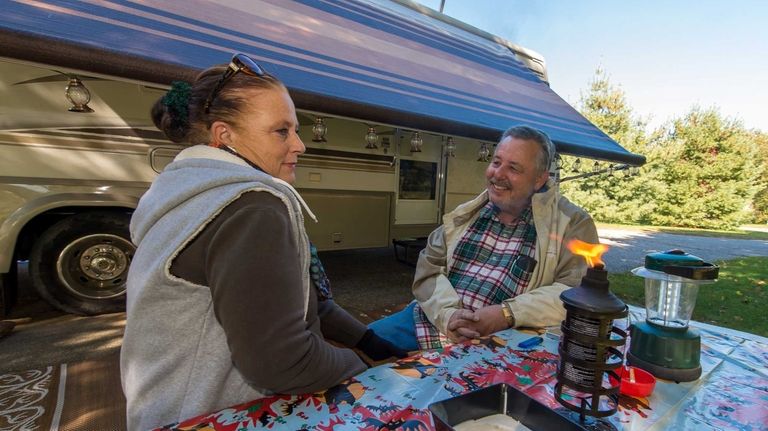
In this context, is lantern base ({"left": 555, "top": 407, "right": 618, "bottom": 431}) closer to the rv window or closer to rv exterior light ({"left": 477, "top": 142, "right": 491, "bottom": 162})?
the rv window

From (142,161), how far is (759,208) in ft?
91.0

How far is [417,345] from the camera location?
6.83 ft

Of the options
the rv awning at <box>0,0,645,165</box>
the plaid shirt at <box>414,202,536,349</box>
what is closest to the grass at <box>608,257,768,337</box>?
the rv awning at <box>0,0,645,165</box>

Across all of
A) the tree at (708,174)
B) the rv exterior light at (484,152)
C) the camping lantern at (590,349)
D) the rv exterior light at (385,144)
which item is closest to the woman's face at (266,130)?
the camping lantern at (590,349)

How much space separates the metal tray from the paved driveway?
690 cm

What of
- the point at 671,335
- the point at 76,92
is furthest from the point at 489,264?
the point at 76,92

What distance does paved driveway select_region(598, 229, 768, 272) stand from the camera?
7802mm

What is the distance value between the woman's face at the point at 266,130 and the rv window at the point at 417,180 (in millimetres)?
4286

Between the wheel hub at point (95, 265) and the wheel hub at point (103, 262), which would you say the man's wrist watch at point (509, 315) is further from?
the wheel hub at point (103, 262)

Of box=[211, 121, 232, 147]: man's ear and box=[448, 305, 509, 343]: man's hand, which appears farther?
box=[448, 305, 509, 343]: man's hand

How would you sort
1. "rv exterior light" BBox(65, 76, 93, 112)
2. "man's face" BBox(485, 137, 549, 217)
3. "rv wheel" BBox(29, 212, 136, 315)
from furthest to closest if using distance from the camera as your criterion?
1. "rv wheel" BBox(29, 212, 136, 315)
2. "rv exterior light" BBox(65, 76, 93, 112)
3. "man's face" BBox(485, 137, 549, 217)

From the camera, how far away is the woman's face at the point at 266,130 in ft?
3.60

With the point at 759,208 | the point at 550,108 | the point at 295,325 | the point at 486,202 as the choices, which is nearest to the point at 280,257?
the point at 295,325

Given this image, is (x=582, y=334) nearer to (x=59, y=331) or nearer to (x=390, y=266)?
(x=59, y=331)
